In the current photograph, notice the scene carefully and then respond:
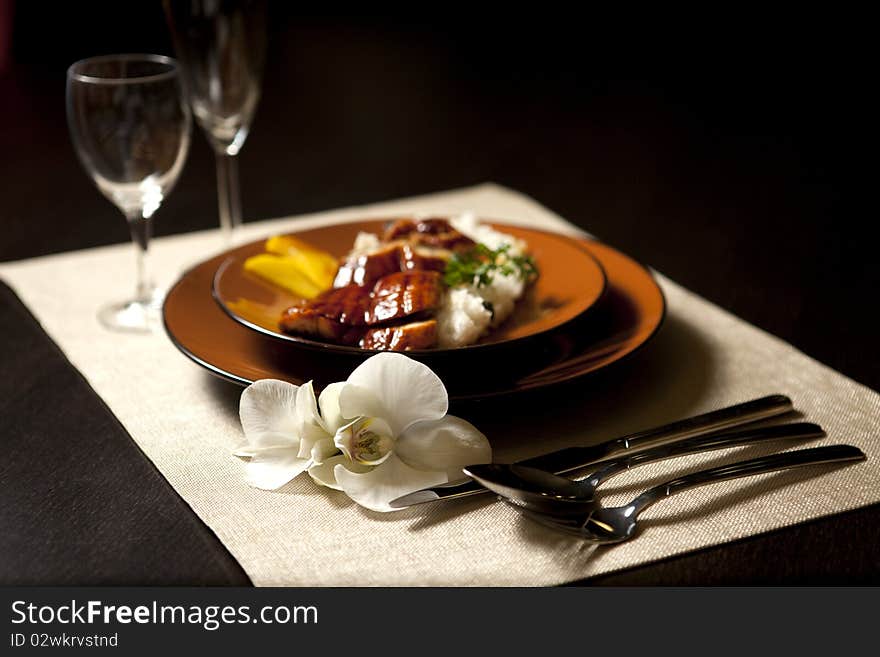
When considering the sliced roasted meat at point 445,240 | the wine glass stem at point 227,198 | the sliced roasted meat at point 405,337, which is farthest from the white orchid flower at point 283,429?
the wine glass stem at point 227,198

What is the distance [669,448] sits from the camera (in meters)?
1.01

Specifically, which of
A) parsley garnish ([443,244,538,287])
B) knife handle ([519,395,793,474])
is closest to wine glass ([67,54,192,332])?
parsley garnish ([443,244,538,287])

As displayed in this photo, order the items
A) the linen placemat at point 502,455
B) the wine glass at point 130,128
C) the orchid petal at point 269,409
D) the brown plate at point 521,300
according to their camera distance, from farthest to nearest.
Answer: the wine glass at point 130,128
the brown plate at point 521,300
the orchid petal at point 269,409
the linen placemat at point 502,455

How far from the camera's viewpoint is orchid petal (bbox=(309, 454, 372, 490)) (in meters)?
0.97

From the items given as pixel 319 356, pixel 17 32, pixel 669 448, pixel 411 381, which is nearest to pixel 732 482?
pixel 669 448

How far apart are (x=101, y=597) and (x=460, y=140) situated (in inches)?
64.1

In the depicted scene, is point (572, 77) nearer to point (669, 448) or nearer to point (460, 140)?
point (460, 140)

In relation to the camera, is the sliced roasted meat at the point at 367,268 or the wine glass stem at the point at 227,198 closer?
the sliced roasted meat at the point at 367,268

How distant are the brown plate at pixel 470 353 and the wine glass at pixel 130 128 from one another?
0.46 ft

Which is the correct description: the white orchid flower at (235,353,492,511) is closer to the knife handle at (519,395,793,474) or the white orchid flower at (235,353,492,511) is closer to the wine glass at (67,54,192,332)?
the knife handle at (519,395,793,474)

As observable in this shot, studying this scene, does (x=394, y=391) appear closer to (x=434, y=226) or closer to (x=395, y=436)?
(x=395, y=436)

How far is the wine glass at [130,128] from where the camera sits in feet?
4.21

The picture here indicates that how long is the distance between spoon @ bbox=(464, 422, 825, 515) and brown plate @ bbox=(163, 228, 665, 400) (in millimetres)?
103

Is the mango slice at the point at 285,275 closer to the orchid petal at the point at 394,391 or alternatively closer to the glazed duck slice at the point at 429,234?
the glazed duck slice at the point at 429,234
